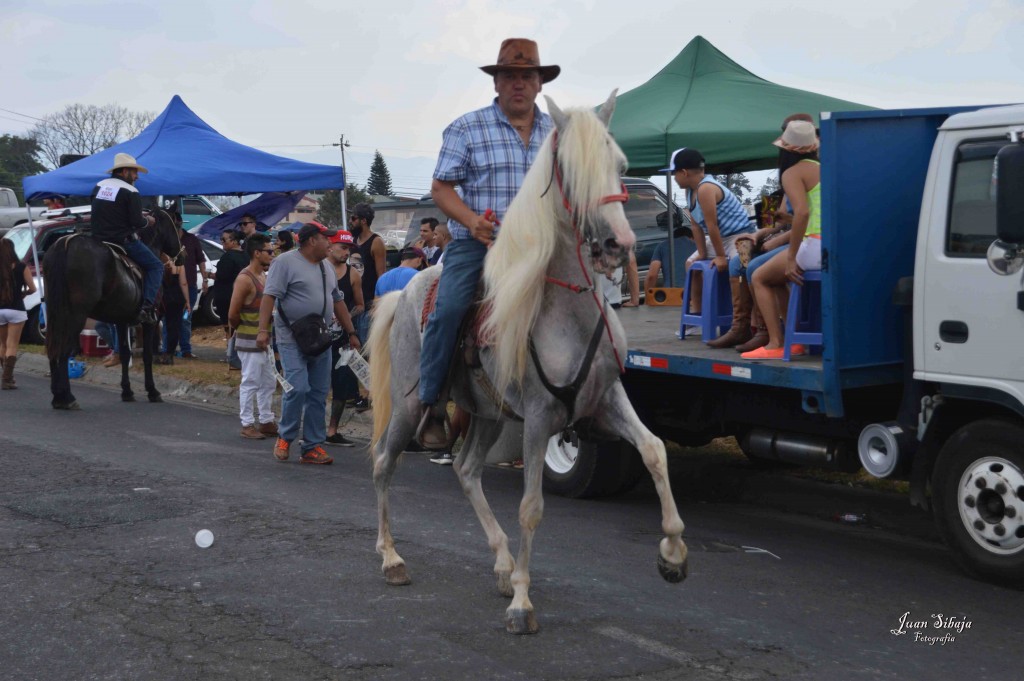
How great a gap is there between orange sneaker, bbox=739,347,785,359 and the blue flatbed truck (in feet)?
0.35

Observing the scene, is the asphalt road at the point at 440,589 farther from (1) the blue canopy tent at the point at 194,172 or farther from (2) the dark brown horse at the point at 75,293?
(1) the blue canopy tent at the point at 194,172

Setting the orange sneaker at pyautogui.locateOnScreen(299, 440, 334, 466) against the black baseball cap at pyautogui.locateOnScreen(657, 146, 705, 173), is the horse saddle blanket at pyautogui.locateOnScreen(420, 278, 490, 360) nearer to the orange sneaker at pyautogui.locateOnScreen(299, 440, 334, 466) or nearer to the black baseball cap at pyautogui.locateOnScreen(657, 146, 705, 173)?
the black baseball cap at pyautogui.locateOnScreen(657, 146, 705, 173)

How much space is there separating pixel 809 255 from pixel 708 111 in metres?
6.20

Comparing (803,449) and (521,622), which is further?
(803,449)

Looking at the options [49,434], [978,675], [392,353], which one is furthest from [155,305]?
[978,675]

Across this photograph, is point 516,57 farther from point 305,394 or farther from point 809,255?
point 305,394

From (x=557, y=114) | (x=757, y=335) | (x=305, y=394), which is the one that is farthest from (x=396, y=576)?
(x=305, y=394)

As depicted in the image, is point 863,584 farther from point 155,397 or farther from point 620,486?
point 155,397

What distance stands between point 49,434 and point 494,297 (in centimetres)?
722

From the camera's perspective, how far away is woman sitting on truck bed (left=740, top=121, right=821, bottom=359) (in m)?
7.17

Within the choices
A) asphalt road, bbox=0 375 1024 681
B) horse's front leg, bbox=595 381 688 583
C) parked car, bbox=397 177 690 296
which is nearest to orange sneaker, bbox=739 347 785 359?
asphalt road, bbox=0 375 1024 681

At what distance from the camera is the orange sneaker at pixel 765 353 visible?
714 centimetres

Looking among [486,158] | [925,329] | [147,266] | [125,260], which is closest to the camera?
[486,158]

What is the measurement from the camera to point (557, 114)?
5184 mm
